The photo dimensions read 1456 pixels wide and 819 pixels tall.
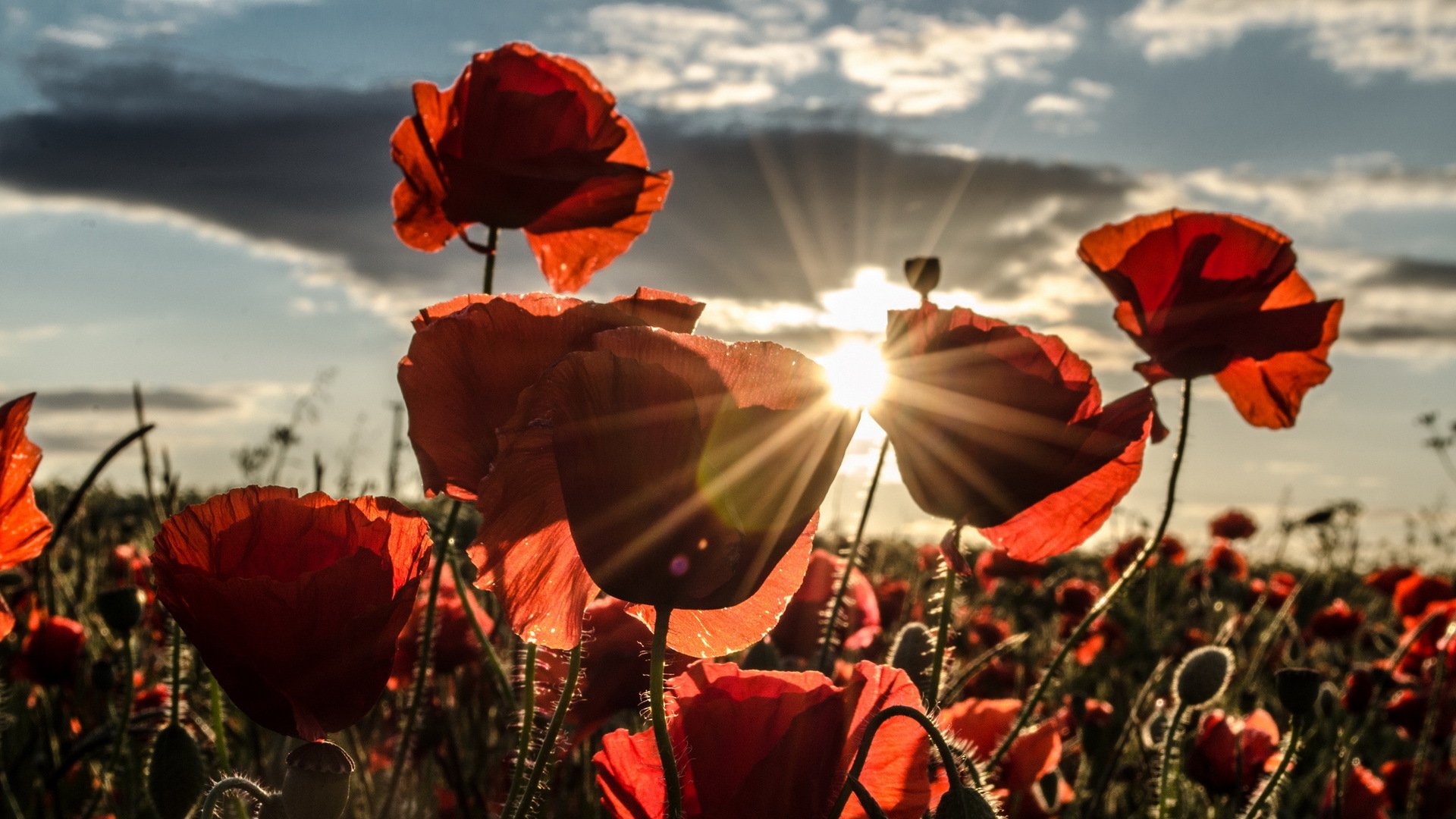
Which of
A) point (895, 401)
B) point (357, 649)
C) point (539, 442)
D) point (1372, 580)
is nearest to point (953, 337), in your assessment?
point (895, 401)

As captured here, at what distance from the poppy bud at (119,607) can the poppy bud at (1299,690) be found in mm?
1592

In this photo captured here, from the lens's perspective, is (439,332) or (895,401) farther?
(895,401)

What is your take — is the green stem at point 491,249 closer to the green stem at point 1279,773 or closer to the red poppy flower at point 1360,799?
the green stem at point 1279,773

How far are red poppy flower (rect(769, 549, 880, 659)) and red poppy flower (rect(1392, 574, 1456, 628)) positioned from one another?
3.19 m

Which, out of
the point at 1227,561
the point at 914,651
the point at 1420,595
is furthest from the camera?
the point at 1227,561

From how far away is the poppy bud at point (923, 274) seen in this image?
1.76 m

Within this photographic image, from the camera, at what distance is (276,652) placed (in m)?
0.84

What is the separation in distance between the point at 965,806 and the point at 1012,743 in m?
0.69

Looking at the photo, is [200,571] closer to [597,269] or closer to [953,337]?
[953,337]

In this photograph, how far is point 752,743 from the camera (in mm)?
929

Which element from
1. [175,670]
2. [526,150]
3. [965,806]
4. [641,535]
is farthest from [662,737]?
[526,150]

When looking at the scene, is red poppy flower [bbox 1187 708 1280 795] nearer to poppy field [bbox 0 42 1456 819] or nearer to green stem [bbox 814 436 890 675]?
poppy field [bbox 0 42 1456 819]

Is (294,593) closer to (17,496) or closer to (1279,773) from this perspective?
(17,496)

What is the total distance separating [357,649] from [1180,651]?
3718 mm
